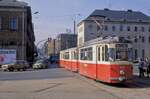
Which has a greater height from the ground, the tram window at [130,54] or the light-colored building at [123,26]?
the light-colored building at [123,26]

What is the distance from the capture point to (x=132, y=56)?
2522cm

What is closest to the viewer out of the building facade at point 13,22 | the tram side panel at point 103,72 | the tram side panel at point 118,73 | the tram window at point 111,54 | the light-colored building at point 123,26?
the tram side panel at point 118,73

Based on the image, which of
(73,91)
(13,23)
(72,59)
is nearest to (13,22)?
(13,23)

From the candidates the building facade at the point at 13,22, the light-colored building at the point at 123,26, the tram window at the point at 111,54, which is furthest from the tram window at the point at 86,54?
the light-colored building at the point at 123,26

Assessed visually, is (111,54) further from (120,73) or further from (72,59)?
(72,59)

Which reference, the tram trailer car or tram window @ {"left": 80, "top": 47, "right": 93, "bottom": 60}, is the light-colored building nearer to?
the tram trailer car

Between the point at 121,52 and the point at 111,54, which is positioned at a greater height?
the point at 121,52

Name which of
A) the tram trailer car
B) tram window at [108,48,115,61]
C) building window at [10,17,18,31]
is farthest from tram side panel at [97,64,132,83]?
building window at [10,17,18,31]

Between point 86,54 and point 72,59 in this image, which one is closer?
point 86,54

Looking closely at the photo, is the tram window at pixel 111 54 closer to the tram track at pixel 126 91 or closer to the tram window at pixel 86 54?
the tram track at pixel 126 91

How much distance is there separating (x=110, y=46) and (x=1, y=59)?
160 ft

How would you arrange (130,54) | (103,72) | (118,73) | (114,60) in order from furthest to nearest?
(103,72) → (130,54) → (114,60) → (118,73)

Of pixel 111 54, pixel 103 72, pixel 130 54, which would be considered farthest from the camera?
pixel 103 72

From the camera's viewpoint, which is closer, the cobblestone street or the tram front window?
the cobblestone street
